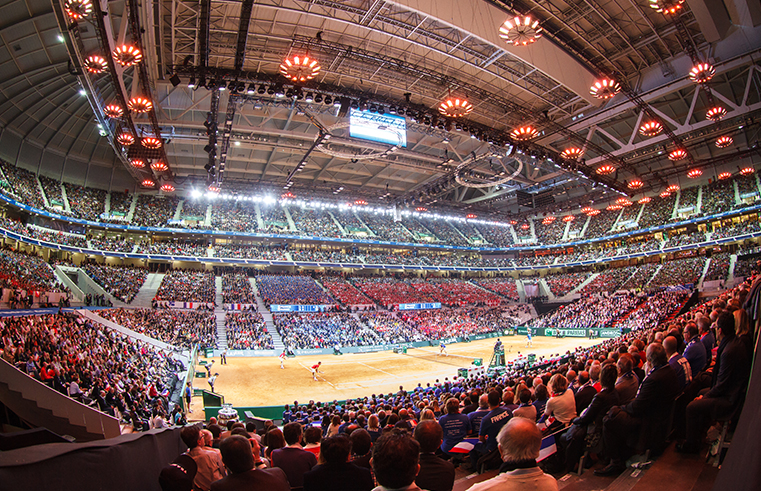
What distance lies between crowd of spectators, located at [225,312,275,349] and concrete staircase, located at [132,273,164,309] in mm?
6735

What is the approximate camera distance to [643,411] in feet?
12.2

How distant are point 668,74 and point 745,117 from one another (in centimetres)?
1199

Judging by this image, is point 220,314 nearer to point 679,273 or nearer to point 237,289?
point 237,289

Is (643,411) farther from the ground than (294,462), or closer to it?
farther from the ground

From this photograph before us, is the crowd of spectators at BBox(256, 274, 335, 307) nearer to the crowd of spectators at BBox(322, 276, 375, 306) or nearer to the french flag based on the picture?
the crowd of spectators at BBox(322, 276, 375, 306)

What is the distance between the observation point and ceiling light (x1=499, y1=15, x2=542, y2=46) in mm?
11812

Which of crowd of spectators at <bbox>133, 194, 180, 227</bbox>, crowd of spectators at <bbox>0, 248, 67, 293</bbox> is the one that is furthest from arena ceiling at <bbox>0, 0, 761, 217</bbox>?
crowd of spectators at <bbox>133, 194, 180, 227</bbox>

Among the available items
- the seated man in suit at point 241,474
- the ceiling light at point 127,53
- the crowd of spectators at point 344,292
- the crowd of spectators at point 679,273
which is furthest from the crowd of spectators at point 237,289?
the crowd of spectators at point 679,273

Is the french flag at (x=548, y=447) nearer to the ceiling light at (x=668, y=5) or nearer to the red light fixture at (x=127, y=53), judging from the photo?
the ceiling light at (x=668, y=5)

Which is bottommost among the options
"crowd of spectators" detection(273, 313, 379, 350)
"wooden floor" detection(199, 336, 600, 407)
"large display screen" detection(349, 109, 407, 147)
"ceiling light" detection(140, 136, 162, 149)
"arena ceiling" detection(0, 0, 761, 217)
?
"wooden floor" detection(199, 336, 600, 407)

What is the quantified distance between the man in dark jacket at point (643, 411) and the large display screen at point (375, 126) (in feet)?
70.1

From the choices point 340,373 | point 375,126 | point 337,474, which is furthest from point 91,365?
point 375,126

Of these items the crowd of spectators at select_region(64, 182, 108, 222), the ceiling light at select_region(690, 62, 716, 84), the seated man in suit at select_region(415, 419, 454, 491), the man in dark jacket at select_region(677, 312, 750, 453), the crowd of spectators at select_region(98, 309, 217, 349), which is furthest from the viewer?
the crowd of spectators at select_region(64, 182, 108, 222)

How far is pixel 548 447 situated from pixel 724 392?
1.68m
